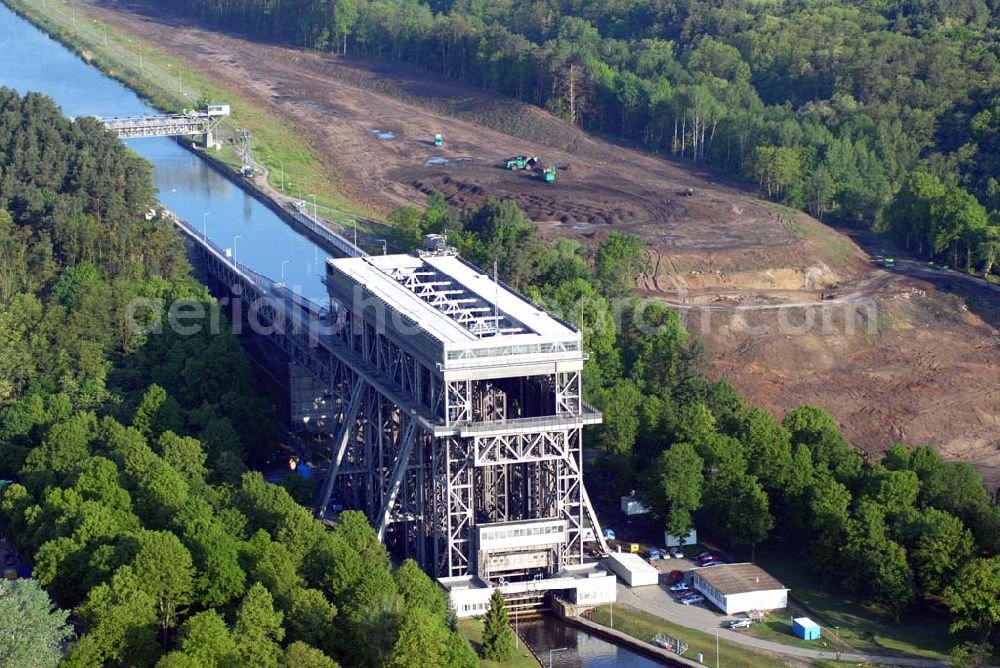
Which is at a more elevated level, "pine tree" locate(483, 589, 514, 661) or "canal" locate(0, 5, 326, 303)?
"canal" locate(0, 5, 326, 303)

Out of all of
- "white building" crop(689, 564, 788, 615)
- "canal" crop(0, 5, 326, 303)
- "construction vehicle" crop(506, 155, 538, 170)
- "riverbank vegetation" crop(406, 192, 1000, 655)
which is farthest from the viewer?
"construction vehicle" crop(506, 155, 538, 170)

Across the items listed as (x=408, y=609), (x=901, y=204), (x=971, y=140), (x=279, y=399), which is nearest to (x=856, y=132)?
(x=971, y=140)

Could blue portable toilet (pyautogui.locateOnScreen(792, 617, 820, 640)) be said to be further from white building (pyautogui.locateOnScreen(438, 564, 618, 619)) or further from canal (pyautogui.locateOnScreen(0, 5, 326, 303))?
canal (pyautogui.locateOnScreen(0, 5, 326, 303))

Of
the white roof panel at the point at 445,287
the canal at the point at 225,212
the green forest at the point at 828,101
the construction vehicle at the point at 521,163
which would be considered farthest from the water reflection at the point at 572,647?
the construction vehicle at the point at 521,163

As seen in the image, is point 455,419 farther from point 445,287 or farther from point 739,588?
point 445,287

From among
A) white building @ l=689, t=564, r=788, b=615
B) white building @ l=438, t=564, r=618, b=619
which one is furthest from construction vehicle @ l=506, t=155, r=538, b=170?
white building @ l=438, t=564, r=618, b=619

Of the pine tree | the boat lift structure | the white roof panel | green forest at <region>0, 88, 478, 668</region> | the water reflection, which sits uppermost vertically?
the white roof panel

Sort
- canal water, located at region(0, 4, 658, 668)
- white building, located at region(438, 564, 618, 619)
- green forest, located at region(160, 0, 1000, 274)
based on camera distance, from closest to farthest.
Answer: canal water, located at region(0, 4, 658, 668) → white building, located at region(438, 564, 618, 619) → green forest, located at region(160, 0, 1000, 274)
